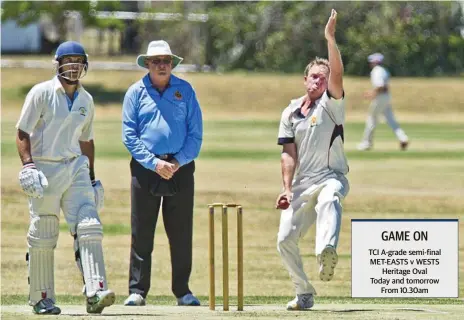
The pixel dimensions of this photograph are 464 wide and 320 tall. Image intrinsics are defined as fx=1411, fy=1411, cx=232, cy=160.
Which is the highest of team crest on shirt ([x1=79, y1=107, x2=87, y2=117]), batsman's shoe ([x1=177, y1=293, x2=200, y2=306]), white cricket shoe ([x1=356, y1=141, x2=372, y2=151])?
white cricket shoe ([x1=356, y1=141, x2=372, y2=151])

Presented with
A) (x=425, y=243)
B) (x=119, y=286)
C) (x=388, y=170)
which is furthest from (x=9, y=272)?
(x=388, y=170)

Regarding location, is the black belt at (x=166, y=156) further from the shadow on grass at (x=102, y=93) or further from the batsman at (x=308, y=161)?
the shadow on grass at (x=102, y=93)

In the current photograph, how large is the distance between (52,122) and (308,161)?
1982 millimetres

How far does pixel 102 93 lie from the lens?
147ft

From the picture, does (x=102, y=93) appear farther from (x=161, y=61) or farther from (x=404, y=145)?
(x=161, y=61)

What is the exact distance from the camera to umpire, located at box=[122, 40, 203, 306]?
1109cm

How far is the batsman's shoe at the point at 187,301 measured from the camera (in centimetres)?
1115

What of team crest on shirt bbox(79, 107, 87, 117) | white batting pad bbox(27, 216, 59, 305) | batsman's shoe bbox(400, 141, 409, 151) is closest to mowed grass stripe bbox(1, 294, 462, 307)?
white batting pad bbox(27, 216, 59, 305)

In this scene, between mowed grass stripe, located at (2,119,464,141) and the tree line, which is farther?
the tree line

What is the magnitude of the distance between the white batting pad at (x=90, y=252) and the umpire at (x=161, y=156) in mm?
1224

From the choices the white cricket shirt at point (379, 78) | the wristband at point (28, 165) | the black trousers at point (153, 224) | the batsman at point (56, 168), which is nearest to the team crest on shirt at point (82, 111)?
the batsman at point (56, 168)

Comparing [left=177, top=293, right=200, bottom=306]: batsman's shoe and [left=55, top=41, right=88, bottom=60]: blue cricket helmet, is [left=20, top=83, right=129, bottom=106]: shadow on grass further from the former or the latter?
[left=55, top=41, right=88, bottom=60]: blue cricket helmet

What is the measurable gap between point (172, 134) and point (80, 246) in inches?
64.1

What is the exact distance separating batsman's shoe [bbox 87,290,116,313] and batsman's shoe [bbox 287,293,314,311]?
154 cm
